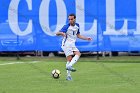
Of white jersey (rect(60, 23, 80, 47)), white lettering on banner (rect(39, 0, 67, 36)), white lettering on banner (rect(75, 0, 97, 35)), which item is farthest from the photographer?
white lettering on banner (rect(39, 0, 67, 36))

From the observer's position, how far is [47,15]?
2931 cm

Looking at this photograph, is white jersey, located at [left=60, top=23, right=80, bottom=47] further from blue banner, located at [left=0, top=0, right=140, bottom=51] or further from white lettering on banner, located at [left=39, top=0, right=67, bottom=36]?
white lettering on banner, located at [left=39, top=0, right=67, bottom=36]

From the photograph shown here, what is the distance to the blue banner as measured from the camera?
2873 centimetres

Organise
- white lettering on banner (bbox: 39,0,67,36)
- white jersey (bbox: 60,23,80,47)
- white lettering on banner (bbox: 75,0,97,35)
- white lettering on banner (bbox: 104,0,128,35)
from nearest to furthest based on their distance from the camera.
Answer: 1. white jersey (bbox: 60,23,80,47)
2. white lettering on banner (bbox: 104,0,128,35)
3. white lettering on banner (bbox: 75,0,97,35)
4. white lettering on banner (bbox: 39,0,67,36)

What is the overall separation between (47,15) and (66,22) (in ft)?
3.79

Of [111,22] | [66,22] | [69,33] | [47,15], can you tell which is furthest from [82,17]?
[69,33]

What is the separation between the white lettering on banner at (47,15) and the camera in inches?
1147

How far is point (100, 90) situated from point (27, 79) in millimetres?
4049

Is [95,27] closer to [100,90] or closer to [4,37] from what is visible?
[4,37]

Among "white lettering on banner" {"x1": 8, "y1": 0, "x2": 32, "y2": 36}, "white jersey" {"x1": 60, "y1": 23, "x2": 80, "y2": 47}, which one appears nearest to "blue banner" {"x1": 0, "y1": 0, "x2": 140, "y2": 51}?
"white lettering on banner" {"x1": 8, "y1": 0, "x2": 32, "y2": 36}

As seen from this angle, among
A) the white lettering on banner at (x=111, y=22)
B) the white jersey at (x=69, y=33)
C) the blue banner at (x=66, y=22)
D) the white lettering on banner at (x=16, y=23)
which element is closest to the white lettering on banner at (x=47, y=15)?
the blue banner at (x=66, y=22)

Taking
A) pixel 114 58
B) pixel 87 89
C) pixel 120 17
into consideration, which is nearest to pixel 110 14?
pixel 120 17

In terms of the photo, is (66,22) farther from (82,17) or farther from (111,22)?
(111,22)

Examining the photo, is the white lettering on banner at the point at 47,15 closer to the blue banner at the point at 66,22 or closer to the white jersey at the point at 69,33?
the blue banner at the point at 66,22
